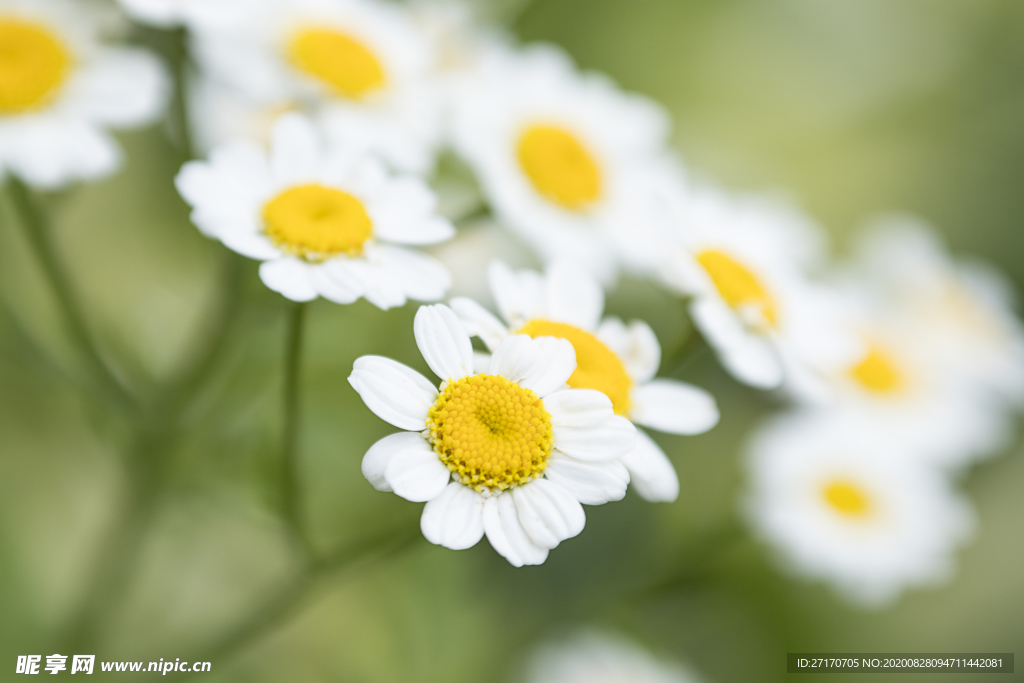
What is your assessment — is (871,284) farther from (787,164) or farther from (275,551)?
(275,551)

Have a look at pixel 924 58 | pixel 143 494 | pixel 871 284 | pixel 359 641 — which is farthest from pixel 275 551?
pixel 924 58

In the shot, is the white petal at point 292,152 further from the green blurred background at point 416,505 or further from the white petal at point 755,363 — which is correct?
the white petal at point 755,363

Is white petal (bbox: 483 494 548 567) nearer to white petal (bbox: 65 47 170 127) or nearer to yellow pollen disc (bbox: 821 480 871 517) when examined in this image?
white petal (bbox: 65 47 170 127)

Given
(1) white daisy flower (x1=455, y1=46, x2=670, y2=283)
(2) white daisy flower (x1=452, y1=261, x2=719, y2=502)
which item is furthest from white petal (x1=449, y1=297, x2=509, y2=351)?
(1) white daisy flower (x1=455, y1=46, x2=670, y2=283)

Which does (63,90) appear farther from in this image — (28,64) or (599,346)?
(599,346)

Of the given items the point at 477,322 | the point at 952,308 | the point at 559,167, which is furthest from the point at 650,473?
the point at 952,308

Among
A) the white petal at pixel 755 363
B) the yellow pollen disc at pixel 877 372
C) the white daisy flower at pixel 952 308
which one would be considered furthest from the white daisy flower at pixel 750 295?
the white daisy flower at pixel 952 308
